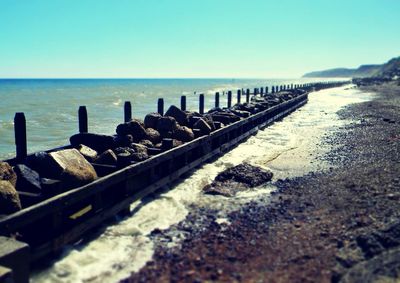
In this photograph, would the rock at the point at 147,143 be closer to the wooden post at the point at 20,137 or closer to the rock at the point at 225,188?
the rock at the point at 225,188

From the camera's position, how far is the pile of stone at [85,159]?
241 inches

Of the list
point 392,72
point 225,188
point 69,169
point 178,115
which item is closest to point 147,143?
point 225,188

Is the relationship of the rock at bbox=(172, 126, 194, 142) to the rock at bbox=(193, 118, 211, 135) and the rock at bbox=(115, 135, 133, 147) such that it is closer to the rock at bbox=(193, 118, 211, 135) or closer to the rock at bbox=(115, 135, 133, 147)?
the rock at bbox=(193, 118, 211, 135)

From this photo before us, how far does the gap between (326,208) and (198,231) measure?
244 cm

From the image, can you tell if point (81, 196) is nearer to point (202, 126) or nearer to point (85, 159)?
point (85, 159)

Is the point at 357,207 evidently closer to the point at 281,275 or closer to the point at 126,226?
the point at 281,275

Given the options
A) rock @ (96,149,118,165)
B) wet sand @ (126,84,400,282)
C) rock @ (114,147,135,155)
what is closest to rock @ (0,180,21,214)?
wet sand @ (126,84,400,282)

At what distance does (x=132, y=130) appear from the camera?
34.1 ft

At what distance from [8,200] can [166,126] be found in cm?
598

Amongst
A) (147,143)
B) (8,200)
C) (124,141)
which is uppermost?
(124,141)

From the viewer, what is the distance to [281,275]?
16.6 ft

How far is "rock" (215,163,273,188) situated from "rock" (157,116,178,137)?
217cm

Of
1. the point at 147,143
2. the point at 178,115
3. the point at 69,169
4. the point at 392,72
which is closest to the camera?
the point at 69,169

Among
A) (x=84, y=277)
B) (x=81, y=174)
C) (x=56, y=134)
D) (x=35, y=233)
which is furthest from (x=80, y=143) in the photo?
(x=56, y=134)
